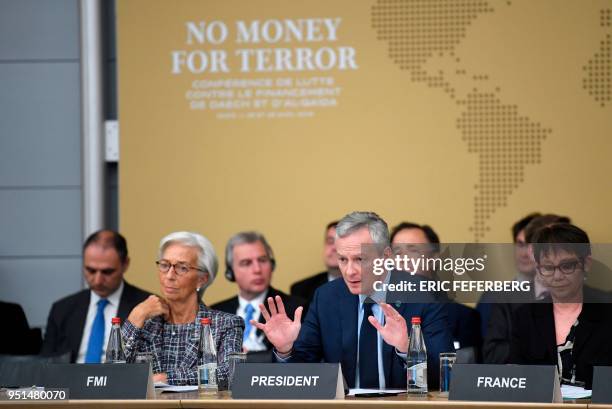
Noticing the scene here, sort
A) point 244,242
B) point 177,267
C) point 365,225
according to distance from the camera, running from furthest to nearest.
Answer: point 244,242, point 177,267, point 365,225

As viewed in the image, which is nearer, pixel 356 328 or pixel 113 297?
pixel 356 328

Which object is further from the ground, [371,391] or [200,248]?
[200,248]

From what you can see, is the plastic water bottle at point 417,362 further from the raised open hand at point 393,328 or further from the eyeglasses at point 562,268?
the eyeglasses at point 562,268

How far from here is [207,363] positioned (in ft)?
13.0

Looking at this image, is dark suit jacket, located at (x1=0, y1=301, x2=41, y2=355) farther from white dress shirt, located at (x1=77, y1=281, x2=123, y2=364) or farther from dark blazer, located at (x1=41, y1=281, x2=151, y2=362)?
white dress shirt, located at (x1=77, y1=281, x2=123, y2=364)

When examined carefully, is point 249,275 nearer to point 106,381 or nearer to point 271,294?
point 271,294

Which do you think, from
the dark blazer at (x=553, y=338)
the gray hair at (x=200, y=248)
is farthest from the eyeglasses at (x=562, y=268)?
the gray hair at (x=200, y=248)

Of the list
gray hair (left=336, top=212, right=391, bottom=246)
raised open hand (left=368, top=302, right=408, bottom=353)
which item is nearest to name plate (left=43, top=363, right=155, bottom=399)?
raised open hand (left=368, top=302, right=408, bottom=353)

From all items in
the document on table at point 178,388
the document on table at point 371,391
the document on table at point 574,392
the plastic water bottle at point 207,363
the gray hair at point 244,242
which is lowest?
the document on table at point 574,392

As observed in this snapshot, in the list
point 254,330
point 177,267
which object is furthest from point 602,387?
point 254,330

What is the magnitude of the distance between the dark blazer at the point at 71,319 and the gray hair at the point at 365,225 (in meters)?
1.83

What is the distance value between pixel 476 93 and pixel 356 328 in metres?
2.78

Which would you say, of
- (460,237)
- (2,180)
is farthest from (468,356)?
(2,180)

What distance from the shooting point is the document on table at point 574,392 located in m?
3.57
